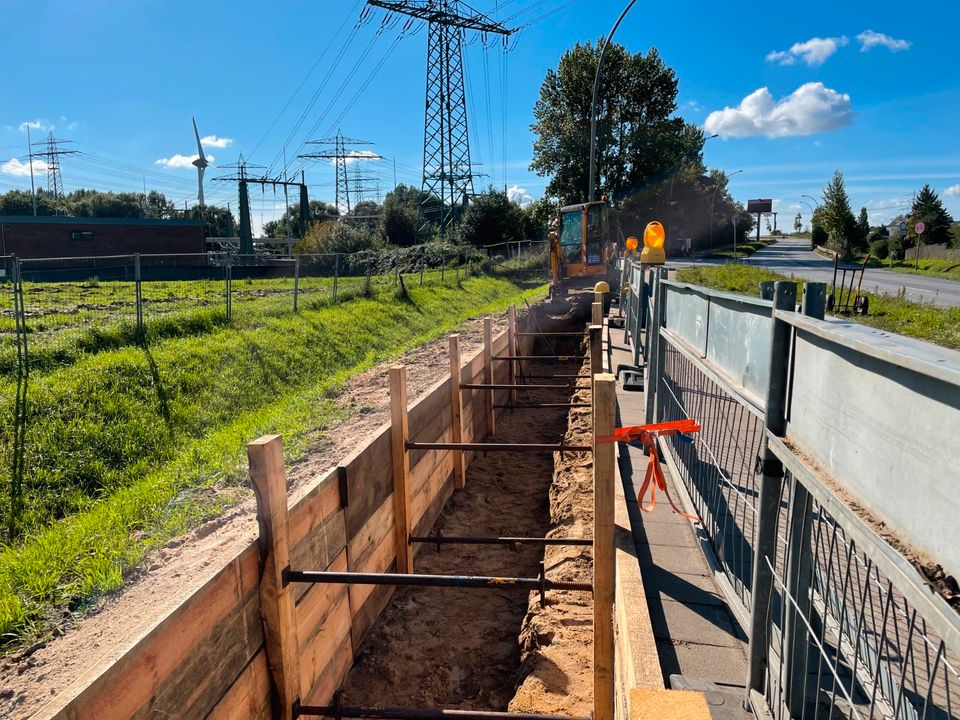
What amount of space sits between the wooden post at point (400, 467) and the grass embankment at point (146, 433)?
1278mm

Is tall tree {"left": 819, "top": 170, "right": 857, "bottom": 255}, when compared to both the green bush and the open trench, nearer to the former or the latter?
the green bush

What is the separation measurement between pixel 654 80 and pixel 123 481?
52.4 m

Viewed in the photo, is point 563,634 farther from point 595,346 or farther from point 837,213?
point 837,213

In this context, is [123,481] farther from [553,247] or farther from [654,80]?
[654,80]

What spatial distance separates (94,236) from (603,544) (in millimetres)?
45652

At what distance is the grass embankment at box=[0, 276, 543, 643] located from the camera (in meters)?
3.82

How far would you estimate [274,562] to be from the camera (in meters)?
3.01

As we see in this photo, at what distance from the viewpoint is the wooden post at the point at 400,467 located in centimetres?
495

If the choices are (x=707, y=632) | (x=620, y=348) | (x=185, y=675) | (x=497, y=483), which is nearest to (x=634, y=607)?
(x=707, y=632)

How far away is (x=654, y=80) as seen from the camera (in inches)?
1943

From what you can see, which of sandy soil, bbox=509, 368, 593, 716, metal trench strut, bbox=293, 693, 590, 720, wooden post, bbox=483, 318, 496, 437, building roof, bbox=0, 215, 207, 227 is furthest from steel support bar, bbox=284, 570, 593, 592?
building roof, bbox=0, 215, 207, 227

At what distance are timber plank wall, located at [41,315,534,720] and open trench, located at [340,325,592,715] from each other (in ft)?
0.89

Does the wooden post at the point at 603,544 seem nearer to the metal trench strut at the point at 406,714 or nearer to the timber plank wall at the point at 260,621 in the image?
the metal trench strut at the point at 406,714

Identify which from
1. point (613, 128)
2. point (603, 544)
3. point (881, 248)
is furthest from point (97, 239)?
point (881, 248)
